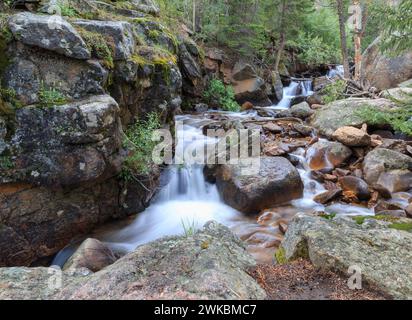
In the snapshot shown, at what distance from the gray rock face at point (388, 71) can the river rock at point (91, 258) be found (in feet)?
46.1

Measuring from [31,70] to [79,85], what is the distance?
73 cm

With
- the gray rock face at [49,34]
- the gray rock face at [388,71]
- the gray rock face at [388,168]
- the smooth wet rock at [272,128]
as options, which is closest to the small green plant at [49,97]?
the gray rock face at [49,34]

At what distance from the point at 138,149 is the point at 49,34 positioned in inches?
103

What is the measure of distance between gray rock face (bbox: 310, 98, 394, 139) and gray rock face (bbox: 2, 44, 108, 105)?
23.1 feet

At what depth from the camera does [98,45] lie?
545 cm

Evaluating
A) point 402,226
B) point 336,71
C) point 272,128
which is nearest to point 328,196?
point 402,226

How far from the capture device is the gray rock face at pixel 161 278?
2227 millimetres

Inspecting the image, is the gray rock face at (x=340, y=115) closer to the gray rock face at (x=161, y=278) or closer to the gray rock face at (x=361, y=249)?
the gray rock face at (x=361, y=249)

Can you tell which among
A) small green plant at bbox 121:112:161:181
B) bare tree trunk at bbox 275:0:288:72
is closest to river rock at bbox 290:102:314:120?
bare tree trunk at bbox 275:0:288:72

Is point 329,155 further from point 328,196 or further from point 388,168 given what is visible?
point 328,196

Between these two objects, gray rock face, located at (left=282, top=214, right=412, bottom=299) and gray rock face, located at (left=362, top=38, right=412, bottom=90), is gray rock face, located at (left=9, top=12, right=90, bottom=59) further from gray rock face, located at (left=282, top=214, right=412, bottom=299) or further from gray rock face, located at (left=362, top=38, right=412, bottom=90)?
gray rock face, located at (left=362, top=38, right=412, bottom=90)

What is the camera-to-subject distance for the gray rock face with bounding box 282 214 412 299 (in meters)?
2.60

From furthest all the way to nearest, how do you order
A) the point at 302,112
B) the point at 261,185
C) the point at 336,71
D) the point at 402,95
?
the point at 336,71
the point at 302,112
the point at 402,95
the point at 261,185

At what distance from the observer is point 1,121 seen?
4.51 meters
